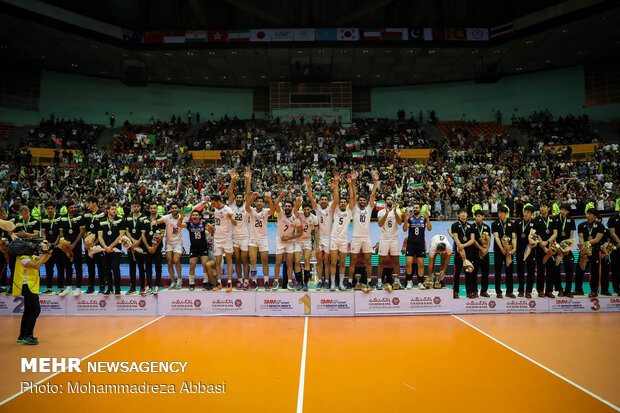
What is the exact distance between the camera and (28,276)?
6.39m

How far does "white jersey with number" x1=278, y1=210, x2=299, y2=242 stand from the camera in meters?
8.69

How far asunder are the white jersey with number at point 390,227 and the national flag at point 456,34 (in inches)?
931

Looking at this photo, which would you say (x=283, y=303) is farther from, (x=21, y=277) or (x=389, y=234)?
(x=21, y=277)

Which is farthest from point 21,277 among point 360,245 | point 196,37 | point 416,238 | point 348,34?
point 348,34

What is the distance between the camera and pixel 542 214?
885 cm

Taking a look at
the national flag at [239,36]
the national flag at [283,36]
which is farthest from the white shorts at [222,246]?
the national flag at [239,36]

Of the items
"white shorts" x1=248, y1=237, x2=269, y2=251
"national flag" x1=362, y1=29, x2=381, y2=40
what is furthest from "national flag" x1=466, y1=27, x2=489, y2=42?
"white shorts" x1=248, y1=237, x2=269, y2=251

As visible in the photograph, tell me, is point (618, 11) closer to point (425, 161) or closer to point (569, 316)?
point (425, 161)

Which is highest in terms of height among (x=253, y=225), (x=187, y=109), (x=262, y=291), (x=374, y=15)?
(x=374, y=15)

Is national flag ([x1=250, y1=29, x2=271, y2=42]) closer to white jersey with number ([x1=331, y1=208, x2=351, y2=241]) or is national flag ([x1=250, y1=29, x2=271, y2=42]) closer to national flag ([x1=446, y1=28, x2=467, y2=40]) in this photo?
national flag ([x1=446, y1=28, x2=467, y2=40])

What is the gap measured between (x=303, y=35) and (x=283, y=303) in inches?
935

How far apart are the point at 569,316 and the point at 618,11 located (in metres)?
23.1

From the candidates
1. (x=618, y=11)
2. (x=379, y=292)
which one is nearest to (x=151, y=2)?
(x=379, y=292)

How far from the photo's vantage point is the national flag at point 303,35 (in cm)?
2680
